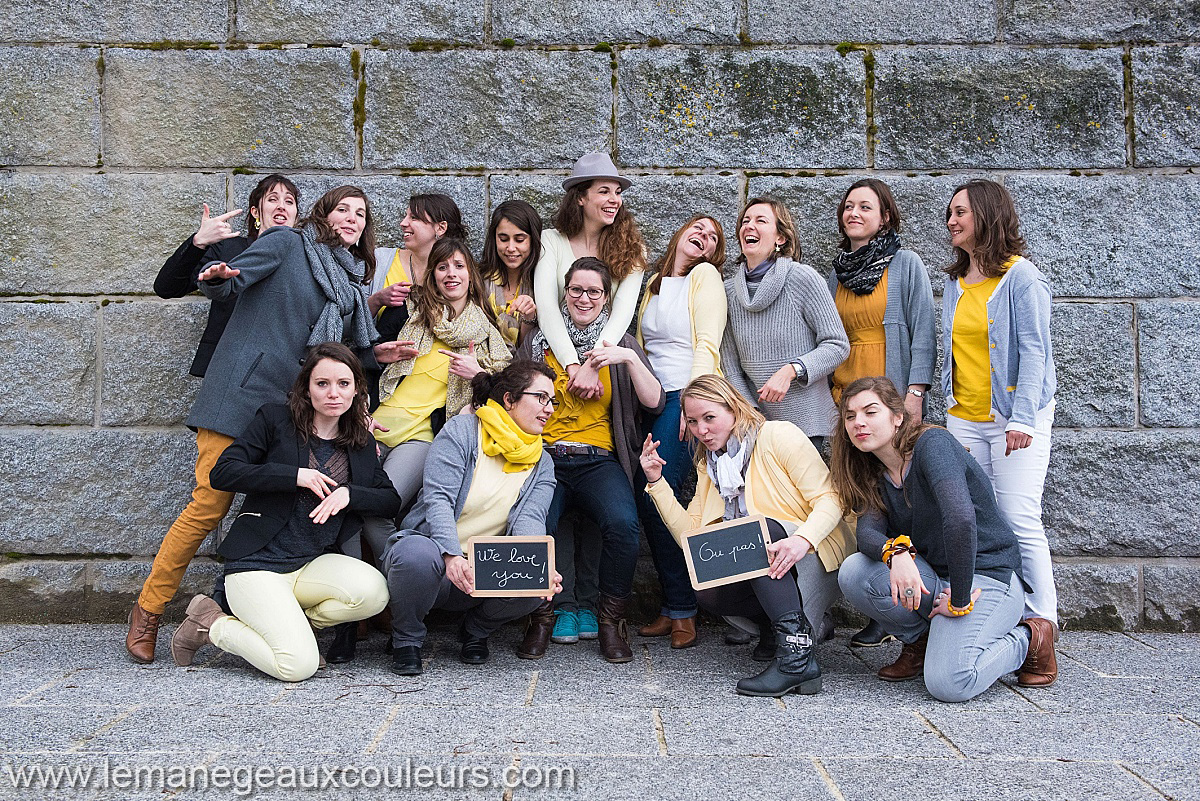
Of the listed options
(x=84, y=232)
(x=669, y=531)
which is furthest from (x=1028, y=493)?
(x=84, y=232)

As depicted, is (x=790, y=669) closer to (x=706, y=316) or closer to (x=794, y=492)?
(x=794, y=492)

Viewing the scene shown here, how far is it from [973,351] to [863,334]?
49 cm

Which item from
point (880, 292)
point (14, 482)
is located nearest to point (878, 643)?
point (880, 292)

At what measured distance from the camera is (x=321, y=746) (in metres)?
2.69

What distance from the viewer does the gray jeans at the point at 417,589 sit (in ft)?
11.7

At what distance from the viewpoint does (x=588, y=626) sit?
13.8 feet

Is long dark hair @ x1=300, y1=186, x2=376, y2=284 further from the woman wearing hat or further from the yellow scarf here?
the yellow scarf

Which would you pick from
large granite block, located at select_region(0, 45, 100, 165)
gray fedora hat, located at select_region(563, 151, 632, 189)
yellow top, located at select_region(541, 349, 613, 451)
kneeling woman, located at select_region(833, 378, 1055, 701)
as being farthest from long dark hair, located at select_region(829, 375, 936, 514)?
large granite block, located at select_region(0, 45, 100, 165)

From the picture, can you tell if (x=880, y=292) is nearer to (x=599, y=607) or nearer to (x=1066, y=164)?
(x=1066, y=164)

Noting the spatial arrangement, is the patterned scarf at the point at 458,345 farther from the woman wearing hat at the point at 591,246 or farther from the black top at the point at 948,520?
the black top at the point at 948,520

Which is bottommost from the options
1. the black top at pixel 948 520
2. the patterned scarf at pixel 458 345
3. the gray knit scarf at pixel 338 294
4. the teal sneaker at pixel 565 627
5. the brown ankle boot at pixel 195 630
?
the teal sneaker at pixel 565 627

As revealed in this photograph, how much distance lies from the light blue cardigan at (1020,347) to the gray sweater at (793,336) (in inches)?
24.0

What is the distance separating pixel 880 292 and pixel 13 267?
4.17m

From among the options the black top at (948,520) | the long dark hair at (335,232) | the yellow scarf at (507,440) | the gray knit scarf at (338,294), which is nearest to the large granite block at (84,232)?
the long dark hair at (335,232)
